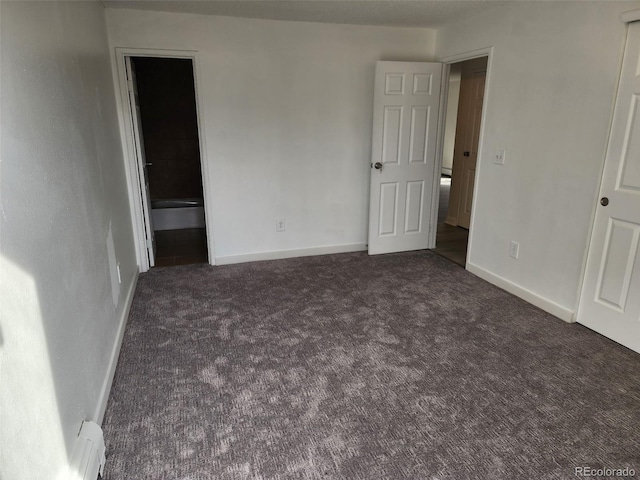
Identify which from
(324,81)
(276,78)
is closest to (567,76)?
(324,81)

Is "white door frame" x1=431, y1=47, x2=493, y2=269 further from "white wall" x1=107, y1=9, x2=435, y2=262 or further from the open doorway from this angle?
the open doorway

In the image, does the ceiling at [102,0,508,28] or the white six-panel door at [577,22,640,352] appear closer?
the white six-panel door at [577,22,640,352]

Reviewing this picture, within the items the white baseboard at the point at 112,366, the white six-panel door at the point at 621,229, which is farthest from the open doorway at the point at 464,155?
the white baseboard at the point at 112,366

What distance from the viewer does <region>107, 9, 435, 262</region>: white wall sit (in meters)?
3.70

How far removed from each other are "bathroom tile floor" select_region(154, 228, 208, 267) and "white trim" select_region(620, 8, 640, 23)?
12.5 feet

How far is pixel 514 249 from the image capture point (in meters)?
3.45

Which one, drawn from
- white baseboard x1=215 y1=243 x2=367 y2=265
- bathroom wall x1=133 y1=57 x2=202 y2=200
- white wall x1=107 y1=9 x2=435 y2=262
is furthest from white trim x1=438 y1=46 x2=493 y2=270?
bathroom wall x1=133 y1=57 x2=202 y2=200

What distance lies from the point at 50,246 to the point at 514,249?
3.25 m

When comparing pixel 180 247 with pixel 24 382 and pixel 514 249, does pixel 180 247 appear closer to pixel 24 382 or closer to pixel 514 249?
pixel 514 249

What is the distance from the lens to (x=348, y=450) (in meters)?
1.82

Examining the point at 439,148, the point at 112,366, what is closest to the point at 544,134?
the point at 439,148

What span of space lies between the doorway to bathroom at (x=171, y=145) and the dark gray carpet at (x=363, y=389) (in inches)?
83.3

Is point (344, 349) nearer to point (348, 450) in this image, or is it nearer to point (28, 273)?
point (348, 450)

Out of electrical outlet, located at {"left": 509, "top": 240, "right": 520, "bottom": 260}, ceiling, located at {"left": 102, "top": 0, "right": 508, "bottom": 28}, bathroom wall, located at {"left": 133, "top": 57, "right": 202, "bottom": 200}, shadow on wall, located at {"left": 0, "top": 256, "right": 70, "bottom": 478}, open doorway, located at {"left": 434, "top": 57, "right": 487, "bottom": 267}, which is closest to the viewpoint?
shadow on wall, located at {"left": 0, "top": 256, "right": 70, "bottom": 478}
